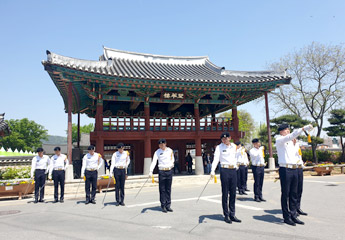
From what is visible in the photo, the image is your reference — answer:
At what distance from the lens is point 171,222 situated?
5.84m

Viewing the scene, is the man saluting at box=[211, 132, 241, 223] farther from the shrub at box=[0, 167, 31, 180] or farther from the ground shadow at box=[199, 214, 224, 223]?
the shrub at box=[0, 167, 31, 180]

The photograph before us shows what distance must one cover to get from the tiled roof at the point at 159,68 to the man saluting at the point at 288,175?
35.0ft

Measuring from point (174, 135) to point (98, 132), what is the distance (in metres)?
4.99

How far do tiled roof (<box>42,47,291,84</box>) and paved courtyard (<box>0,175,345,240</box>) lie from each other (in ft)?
27.6

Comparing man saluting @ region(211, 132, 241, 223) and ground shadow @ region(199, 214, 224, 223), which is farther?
ground shadow @ region(199, 214, 224, 223)

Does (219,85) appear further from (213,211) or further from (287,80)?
(213,211)

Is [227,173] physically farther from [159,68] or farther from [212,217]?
[159,68]

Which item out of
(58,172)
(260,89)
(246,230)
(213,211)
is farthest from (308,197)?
(260,89)

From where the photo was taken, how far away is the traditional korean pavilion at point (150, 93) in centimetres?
1488

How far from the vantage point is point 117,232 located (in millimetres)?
5121

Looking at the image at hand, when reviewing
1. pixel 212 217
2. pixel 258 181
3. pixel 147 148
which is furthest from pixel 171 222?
pixel 147 148

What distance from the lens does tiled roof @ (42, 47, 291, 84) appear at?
47.9 feet

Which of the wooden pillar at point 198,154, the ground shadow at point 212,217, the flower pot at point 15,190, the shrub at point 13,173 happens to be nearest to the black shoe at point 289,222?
the ground shadow at point 212,217

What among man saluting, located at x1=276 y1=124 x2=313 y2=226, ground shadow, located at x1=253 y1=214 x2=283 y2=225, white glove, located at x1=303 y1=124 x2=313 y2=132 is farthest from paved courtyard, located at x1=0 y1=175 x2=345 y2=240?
white glove, located at x1=303 y1=124 x2=313 y2=132
